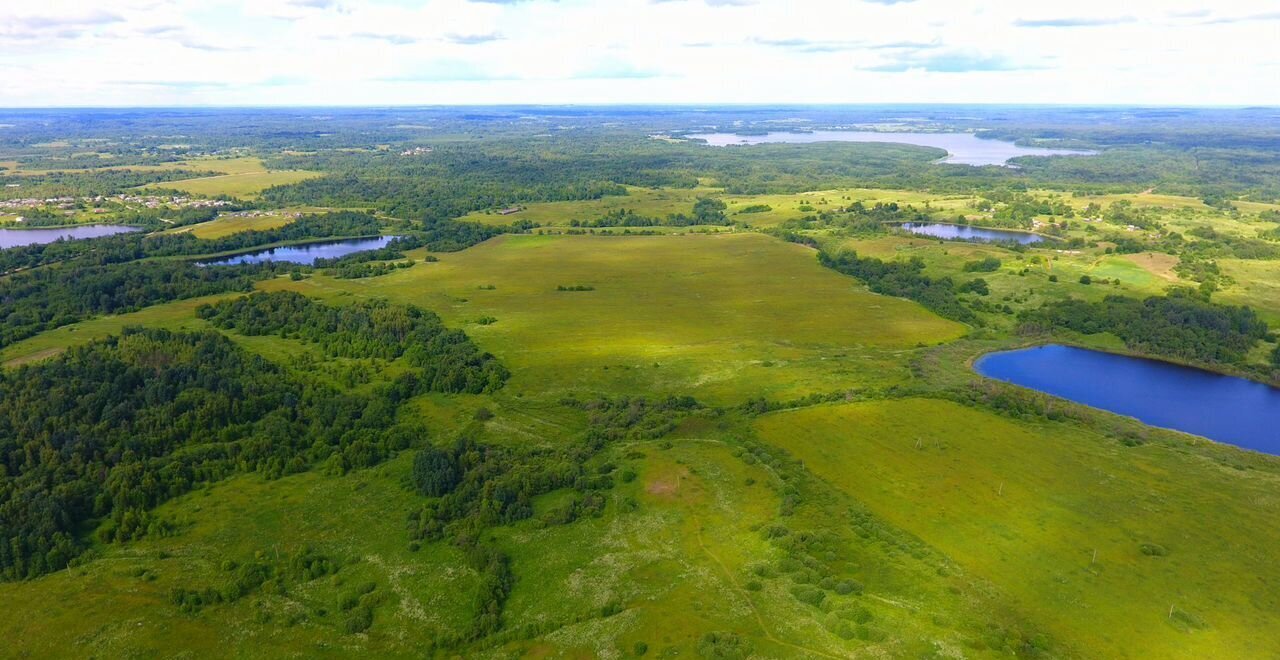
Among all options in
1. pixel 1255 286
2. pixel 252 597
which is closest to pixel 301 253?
pixel 252 597

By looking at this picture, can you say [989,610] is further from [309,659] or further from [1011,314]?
[1011,314]

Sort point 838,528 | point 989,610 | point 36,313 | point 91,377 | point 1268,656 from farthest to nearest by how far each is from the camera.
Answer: point 36,313 → point 91,377 → point 838,528 → point 989,610 → point 1268,656

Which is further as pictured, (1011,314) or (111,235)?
(111,235)

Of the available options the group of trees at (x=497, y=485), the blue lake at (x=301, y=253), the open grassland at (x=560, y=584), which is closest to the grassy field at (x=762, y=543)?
the open grassland at (x=560, y=584)

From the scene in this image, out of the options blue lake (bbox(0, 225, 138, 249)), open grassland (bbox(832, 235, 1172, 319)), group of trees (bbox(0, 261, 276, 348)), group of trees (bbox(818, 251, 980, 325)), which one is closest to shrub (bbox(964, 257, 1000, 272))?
open grassland (bbox(832, 235, 1172, 319))

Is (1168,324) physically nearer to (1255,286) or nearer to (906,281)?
(1255,286)

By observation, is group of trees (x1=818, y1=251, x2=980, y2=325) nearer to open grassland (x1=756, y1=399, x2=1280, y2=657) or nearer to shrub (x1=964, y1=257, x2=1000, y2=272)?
shrub (x1=964, y1=257, x2=1000, y2=272)

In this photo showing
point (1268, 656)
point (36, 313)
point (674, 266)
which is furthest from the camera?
point (674, 266)

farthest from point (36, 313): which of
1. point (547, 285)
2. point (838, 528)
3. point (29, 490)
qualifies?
point (838, 528)
